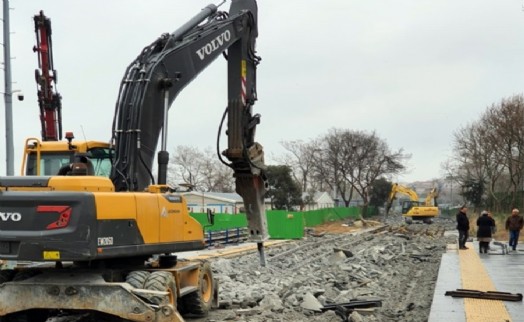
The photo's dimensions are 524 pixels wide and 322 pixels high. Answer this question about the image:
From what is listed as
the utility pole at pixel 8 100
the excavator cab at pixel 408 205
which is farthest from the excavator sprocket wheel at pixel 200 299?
the excavator cab at pixel 408 205

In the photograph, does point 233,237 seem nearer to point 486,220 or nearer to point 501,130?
point 486,220

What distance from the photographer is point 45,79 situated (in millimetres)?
19234

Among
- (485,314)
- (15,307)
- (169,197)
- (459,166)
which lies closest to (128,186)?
(169,197)

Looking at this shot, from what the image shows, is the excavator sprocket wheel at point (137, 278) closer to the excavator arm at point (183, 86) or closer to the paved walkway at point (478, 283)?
the excavator arm at point (183, 86)

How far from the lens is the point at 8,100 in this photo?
17.5 metres

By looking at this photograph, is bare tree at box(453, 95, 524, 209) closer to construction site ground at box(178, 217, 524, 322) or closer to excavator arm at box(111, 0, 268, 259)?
construction site ground at box(178, 217, 524, 322)

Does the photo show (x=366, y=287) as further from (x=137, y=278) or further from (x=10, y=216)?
(x=10, y=216)

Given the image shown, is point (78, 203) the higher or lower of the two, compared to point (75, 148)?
lower

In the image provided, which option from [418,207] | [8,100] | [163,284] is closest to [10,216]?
[163,284]

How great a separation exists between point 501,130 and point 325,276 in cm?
2964

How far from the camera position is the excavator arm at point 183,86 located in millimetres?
8727

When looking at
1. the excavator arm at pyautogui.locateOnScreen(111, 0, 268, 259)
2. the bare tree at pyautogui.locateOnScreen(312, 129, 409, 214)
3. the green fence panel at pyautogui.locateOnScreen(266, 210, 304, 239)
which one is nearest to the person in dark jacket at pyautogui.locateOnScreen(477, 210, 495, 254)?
the excavator arm at pyautogui.locateOnScreen(111, 0, 268, 259)

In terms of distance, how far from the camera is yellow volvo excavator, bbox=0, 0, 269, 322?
7402mm

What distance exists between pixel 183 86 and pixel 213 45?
112 centimetres
